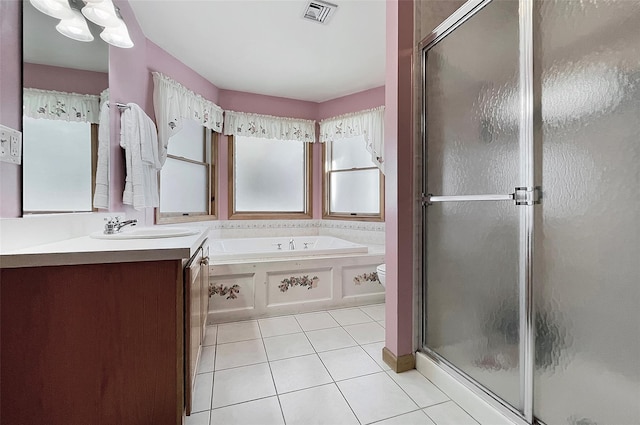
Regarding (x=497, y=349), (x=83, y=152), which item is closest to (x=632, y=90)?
(x=497, y=349)

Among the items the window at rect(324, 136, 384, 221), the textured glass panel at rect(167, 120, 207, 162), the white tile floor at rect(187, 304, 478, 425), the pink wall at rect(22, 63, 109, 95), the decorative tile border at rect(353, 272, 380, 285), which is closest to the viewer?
the pink wall at rect(22, 63, 109, 95)

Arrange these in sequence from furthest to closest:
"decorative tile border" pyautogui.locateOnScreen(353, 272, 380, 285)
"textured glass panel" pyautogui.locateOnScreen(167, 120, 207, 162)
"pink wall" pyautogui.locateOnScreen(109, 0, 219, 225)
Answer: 1. "textured glass panel" pyautogui.locateOnScreen(167, 120, 207, 162)
2. "decorative tile border" pyautogui.locateOnScreen(353, 272, 380, 285)
3. "pink wall" pyautogui.locateOnScreen(109, 0, 219, 225)

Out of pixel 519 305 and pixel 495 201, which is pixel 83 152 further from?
pixel 519 305

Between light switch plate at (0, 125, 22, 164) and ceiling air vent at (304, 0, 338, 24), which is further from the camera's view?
ceiling air vent at (304, 0, 338, 24)

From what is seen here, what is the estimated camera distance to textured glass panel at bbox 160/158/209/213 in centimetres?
287

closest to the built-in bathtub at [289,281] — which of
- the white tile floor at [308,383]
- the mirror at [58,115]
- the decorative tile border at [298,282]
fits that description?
the decorative tile border at [298,282]

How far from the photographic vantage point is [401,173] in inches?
65.9

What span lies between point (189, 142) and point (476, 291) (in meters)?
3.04

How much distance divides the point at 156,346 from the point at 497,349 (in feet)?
4.57

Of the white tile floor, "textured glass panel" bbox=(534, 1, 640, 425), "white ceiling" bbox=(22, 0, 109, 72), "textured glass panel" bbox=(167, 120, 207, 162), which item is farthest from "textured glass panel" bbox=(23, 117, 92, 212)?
"textured glass panel" bbox=(534, 1, 640, 425)

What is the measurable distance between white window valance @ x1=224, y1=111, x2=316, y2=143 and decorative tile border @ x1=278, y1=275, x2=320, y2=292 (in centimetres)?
190

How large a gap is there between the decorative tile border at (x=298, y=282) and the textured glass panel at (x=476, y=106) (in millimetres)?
1391

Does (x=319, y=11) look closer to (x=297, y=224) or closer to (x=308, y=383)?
(x=297, y=224)

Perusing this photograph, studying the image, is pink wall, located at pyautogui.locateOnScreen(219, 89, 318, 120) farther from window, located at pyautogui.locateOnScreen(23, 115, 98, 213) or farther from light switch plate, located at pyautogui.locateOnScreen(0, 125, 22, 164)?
light switch plate, located at pyautogui.locateOnScreen(0, 125, 22, 164)
